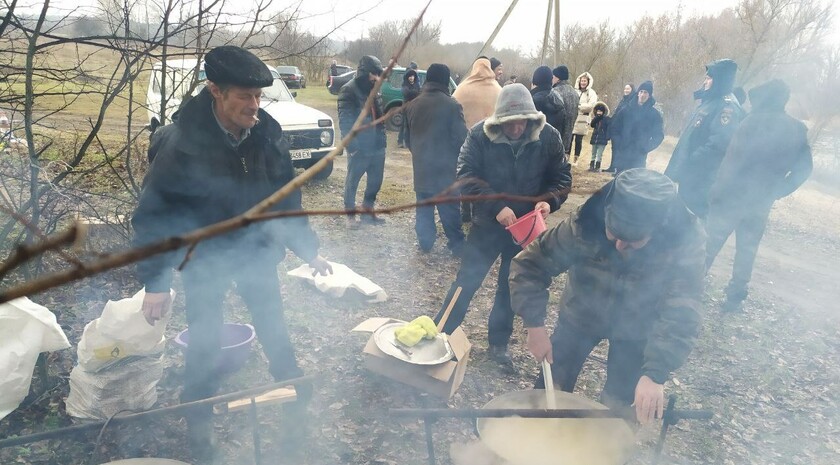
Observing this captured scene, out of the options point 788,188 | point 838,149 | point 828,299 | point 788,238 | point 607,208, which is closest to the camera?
point 607,208

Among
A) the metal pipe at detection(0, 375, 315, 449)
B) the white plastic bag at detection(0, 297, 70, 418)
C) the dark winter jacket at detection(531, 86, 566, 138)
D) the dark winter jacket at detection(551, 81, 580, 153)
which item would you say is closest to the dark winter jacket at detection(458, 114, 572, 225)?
the metal pipe at detection(0, 375, 315, 449)

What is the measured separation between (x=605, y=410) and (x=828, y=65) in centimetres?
1910

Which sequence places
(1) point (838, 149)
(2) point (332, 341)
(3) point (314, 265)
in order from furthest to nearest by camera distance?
(1) point (838, 149) → (2) point (332, 341) → (3) point (314, 265)

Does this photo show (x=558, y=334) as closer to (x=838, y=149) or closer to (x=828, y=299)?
(x=828, y=299)

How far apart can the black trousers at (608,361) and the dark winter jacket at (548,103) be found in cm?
452

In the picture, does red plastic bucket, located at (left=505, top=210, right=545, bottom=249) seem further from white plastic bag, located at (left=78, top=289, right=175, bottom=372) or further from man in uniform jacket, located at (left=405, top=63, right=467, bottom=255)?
white plastic bag, located at (left=78, top=289, right=175, bottom=372)

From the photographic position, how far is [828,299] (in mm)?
5945

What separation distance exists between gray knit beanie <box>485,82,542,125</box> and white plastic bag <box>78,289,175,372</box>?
8.23 feet

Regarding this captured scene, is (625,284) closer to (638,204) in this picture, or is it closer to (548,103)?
(638,204)

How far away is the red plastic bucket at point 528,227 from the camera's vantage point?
11.2 ft

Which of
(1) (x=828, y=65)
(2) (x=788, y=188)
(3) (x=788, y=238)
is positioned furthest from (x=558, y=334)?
(1) (x=828, y=65)

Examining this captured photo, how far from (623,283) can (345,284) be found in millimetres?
2947

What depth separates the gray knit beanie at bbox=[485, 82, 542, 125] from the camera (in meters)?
3.57

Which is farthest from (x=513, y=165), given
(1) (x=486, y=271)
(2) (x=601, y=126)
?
(2) (x=601, y=126)
